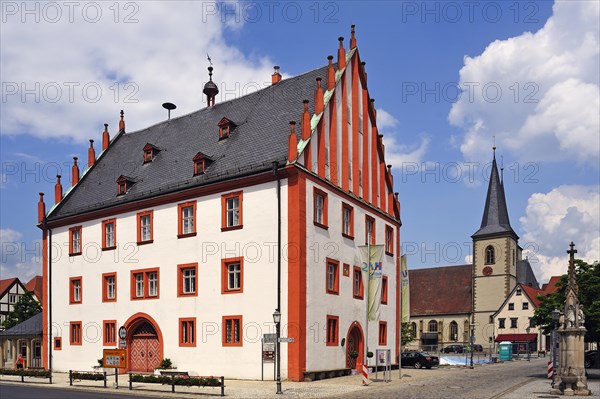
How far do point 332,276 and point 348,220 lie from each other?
3.96 metres

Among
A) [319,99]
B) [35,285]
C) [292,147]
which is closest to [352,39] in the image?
[319,99]

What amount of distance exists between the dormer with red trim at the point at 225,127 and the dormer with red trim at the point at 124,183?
23.1 feet

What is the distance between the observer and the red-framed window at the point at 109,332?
41.0 meters

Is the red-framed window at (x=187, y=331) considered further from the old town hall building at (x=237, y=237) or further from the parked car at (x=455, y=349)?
the parked car at (x=455, y=349)

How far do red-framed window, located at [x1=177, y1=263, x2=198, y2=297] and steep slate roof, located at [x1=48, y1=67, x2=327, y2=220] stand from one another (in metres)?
4.72

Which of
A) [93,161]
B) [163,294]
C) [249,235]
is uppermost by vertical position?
[93,161]

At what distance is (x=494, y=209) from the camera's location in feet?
332

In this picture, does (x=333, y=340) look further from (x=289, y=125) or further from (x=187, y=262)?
(x=289, y=125)

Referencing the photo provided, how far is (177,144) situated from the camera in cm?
4431

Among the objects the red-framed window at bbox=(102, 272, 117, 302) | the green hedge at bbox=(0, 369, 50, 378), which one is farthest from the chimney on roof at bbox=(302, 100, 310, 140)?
the green hedge at bbox=(0, 369, 50, 378)

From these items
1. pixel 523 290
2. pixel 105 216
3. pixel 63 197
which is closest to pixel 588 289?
pixel 105 216

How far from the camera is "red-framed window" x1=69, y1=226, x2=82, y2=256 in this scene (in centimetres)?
4497

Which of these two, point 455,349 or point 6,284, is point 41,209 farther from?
point 455,349

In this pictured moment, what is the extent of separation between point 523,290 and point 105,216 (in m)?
69.4
